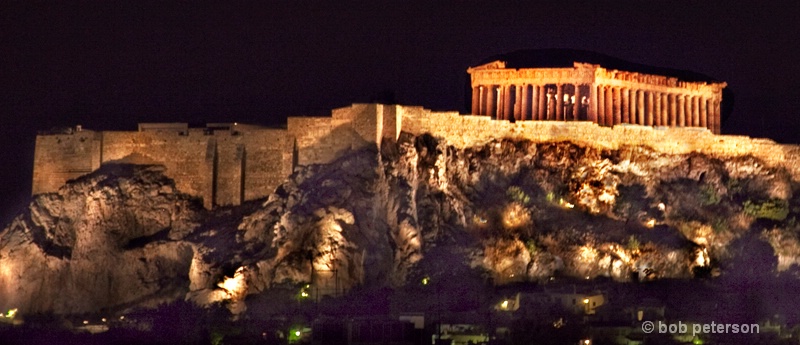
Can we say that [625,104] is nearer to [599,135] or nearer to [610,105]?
[610,105]

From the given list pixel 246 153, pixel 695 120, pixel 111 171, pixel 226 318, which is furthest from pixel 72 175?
pixel 695 120

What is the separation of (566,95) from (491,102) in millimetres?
4297

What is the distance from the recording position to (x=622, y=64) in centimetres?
13500

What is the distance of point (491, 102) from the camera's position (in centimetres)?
12162

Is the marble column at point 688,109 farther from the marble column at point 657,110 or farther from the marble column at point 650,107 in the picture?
the marble column at point 650,107

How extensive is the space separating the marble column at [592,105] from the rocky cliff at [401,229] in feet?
9.27

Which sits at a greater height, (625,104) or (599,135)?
(625,104)

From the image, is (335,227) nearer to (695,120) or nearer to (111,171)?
(111,171)

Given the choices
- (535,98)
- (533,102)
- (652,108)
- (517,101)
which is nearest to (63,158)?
(517,101)

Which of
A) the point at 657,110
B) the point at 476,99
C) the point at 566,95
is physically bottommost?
the point at 657,110

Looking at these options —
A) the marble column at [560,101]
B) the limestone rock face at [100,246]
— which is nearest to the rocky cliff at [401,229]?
the limestone rock face at [100,246]

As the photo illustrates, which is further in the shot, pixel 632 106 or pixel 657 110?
pixel 657 110

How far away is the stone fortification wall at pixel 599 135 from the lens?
113375mm

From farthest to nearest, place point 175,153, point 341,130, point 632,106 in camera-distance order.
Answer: point 632,106
point 175,153
point 341,130
